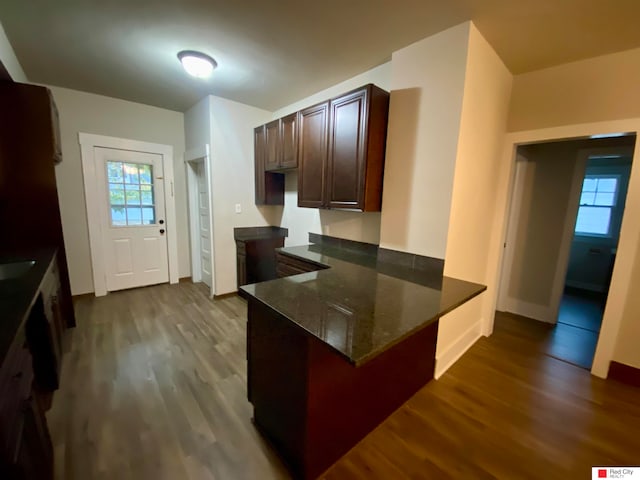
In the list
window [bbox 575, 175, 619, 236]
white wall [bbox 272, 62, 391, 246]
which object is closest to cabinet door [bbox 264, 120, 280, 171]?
white wall [bbox 272, 62, 391, 246]

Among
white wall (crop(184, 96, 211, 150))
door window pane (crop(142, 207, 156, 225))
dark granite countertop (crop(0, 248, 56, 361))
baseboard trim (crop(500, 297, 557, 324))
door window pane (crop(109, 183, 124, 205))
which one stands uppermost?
white wall (crop(184, 96, 211, 150))

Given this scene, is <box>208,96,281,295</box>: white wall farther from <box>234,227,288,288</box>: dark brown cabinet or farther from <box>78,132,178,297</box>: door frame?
<box>78,132,178,297</box>: door frame

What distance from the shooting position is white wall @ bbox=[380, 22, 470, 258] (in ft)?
5.99

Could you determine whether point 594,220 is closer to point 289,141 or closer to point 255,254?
point 289,141

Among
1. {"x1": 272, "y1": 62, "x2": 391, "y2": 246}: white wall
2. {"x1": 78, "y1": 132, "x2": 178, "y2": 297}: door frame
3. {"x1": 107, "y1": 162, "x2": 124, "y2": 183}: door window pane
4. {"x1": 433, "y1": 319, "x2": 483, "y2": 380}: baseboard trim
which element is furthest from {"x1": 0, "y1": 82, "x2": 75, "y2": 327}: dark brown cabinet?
{"x1": 433, "y1": 319, "x2": 483, "y2": 380}: baseboard trim

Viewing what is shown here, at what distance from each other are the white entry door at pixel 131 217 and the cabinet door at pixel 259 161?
147 centimetres

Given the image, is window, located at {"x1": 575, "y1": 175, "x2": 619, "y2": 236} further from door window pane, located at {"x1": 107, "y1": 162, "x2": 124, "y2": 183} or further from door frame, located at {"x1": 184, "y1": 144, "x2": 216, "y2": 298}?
door window pane, located at {"x1": 107, "y1": 162, "x2": 124, "y2": 183}

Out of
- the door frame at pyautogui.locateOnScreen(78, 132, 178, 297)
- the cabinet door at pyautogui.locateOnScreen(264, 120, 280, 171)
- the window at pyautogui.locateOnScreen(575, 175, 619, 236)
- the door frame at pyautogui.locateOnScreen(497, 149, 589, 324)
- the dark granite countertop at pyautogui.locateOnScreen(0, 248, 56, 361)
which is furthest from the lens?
the window at pyautogui.locateOnScreen(575, 175, 619, 236)

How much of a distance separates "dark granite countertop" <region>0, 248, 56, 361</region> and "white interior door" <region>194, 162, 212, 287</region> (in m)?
1.80

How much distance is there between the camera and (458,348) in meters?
2.46

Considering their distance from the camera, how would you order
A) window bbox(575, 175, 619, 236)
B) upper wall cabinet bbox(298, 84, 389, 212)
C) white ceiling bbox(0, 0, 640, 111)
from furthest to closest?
window bbox(575, 175, 619, 236), upper wall cabinet bbox(298, 84, 389, 212), white ceiling bbox(0, 0, 640, 111)

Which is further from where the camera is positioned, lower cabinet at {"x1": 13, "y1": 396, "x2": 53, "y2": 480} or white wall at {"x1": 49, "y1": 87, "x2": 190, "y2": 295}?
white wall at {"x1": 49, "y1": 87, "x2": 190, "y2": 295}

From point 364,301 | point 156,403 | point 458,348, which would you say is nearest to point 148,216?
point 156,403

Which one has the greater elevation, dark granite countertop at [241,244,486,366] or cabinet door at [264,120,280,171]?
cabinet door at [264,120,280,171]
